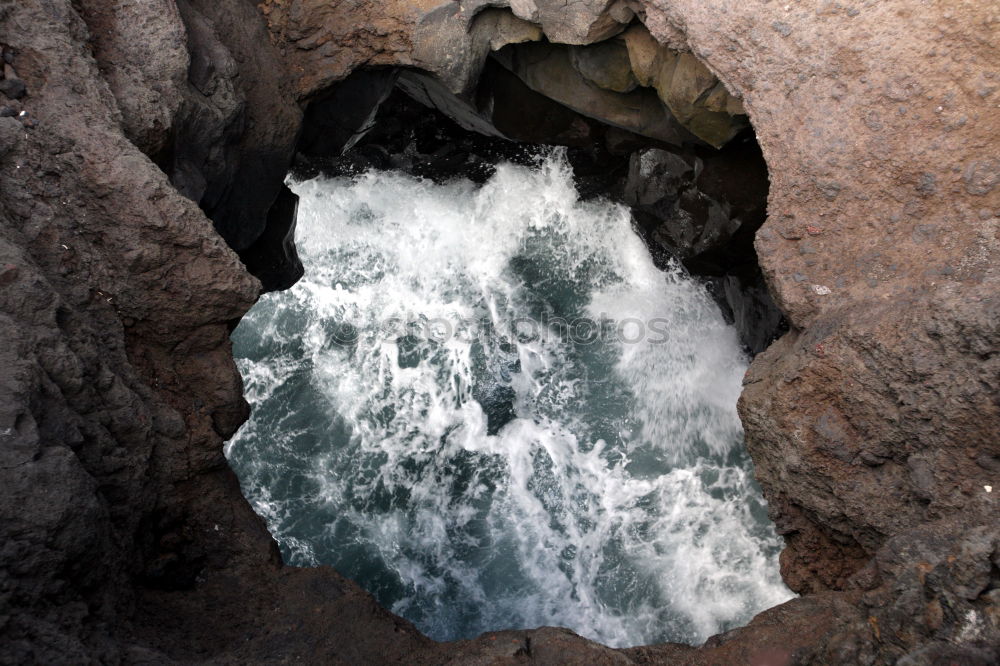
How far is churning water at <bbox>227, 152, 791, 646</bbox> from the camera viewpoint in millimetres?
6461

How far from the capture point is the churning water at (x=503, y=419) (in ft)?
21.2

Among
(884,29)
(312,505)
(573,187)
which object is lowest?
(312,505)

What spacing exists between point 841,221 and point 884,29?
1.03 metres

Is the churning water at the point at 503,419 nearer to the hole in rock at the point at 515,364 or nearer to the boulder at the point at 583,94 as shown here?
the hole in rock at the point at 515,364

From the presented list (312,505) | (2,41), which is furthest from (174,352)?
(312,505)

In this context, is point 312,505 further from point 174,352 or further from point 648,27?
point 648,27

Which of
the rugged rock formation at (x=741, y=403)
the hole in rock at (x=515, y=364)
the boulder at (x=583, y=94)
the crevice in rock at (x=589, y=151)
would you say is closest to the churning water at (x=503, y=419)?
the hole in rock at (x=515, y=364)

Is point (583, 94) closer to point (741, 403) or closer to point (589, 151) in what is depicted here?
point (589, 151)

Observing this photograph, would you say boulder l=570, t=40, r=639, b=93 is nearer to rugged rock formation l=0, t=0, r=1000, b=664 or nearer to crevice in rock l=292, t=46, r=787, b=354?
crevice in rock l=292, t=46, r=787, b=354

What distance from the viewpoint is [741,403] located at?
4727mm

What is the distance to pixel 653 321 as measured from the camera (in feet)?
25.9

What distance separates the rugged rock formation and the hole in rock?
5.10 feet

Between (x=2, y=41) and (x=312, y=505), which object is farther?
(x=312, y=505)

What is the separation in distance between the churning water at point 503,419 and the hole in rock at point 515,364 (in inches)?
0.8
